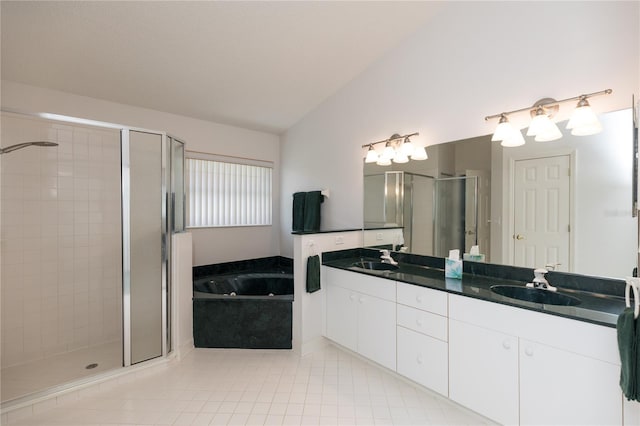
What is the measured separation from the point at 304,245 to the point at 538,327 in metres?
1.72

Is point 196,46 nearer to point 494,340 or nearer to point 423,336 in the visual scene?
point 423,336

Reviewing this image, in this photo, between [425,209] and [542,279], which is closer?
[542,279]

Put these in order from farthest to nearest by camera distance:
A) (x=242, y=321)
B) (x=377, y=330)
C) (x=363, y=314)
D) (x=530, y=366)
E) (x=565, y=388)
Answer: (x=242, y=321), (x=363, y=314), (x=377, y=330), (x=530, y=366), (x=565, y=388)

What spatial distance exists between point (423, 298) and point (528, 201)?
3.16ft

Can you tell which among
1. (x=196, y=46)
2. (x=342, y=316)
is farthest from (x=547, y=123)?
(x=196, y=46)

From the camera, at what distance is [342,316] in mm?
2598

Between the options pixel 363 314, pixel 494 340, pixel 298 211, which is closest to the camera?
pixel 494 340

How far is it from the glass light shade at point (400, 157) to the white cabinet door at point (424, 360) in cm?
148

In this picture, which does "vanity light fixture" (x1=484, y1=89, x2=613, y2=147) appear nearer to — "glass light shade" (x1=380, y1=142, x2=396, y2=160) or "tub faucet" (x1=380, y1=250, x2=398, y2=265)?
Answer: "glass light shade" (x1=380, y1=142, x2=396, y2=160)

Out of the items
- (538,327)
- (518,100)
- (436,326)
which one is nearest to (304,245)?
(436,326)

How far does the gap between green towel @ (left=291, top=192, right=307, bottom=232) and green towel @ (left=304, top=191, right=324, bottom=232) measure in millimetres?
109

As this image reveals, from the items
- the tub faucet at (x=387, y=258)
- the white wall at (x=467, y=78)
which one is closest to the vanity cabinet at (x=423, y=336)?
the tub faucet at (x=387, y=258)

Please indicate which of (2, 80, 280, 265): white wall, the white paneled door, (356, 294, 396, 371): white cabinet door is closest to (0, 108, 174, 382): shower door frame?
(2, 80, 280, 265): white wall

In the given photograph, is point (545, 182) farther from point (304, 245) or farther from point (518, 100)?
point (304, 245)
